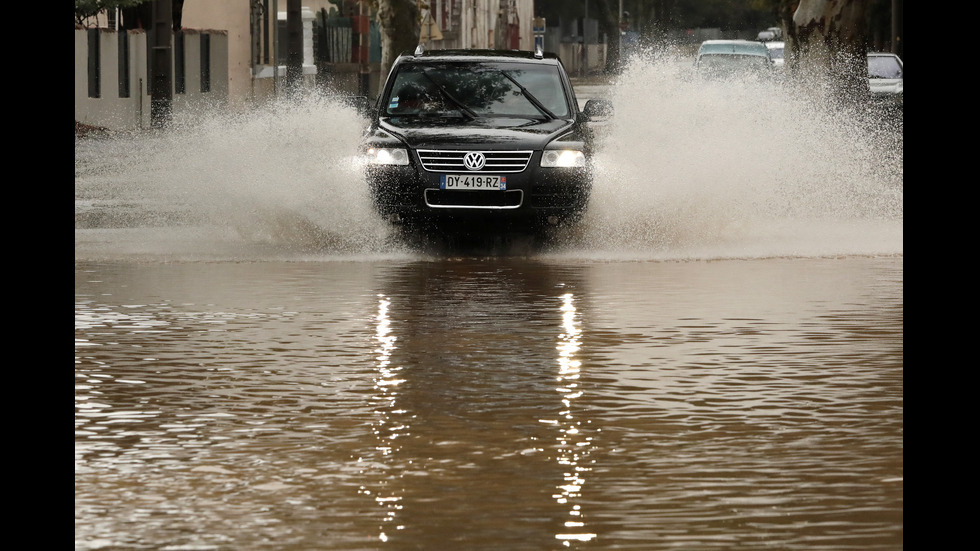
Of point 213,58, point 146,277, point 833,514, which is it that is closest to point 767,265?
point 146,277

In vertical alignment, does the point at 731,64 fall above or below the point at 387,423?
above

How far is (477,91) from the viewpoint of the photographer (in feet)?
59.1

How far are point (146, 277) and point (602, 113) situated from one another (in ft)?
15.7

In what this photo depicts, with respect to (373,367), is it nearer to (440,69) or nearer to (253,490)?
(253,490)

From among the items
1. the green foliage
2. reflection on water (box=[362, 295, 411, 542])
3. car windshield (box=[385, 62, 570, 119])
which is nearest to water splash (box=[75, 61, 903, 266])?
car windshield (box=[385, 62, 570, 119])

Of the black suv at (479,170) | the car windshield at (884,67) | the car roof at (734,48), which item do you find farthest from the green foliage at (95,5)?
the black suv at (479,170)

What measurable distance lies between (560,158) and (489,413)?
835 cm

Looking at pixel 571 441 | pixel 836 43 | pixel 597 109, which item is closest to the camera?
pixel 571 441

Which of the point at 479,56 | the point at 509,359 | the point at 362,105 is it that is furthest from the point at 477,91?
the point at 509,359

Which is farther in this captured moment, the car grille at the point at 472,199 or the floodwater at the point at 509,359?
the car grille at the point at 472,199

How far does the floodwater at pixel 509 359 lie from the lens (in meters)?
6.79

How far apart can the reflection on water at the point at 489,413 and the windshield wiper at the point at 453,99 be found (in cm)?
338

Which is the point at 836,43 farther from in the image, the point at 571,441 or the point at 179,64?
the point at 571,441

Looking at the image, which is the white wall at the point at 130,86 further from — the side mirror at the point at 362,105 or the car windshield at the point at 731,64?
the side mirror at the point at 362,105
